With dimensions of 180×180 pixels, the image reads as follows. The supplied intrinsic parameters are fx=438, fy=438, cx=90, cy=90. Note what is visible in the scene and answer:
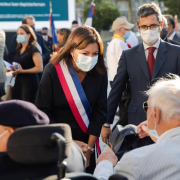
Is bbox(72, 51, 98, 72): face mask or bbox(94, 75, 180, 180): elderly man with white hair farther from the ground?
bbox(72, 51, 98, 72): face mask

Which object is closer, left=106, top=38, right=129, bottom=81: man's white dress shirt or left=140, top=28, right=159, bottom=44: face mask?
left=140, top=28, right=159, bottom=44: face mask

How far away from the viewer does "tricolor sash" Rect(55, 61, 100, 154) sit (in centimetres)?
374

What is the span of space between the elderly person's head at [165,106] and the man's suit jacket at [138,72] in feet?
5.15

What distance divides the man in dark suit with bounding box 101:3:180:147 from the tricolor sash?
2.22 feet

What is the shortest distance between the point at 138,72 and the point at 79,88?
2.85 feet

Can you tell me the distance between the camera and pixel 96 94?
3883mm

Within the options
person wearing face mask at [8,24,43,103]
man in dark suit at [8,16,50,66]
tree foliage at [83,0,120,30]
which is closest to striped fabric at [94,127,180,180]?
person wearing face mask at [8,24,43,103]

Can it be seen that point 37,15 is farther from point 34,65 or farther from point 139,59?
point 139,59

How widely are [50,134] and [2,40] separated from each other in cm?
400

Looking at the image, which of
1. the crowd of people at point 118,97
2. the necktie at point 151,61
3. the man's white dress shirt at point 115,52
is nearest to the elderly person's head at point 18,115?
the crowd of people at point 118,97

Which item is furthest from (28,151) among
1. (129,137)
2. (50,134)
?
(129,137)

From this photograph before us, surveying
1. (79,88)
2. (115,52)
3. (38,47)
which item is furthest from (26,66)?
(79,88)

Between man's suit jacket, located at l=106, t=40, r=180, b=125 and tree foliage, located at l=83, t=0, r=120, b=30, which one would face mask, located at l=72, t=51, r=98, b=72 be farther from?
tree foliage, located at l=83, t=0, r=120, b=30

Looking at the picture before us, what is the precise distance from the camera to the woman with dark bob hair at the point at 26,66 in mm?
7008
